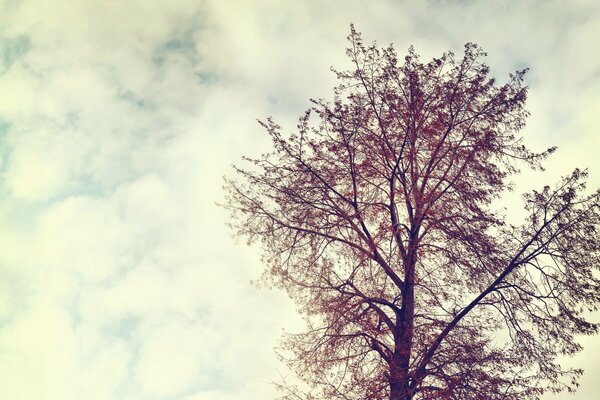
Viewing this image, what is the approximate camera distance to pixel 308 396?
9141 millimetres

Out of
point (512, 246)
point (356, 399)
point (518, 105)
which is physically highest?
point (518, 105)

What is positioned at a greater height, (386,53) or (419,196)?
(386,53)

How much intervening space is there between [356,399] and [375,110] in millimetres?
6063

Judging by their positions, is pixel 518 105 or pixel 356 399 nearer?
pixel 356 399

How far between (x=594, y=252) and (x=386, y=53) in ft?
19.5

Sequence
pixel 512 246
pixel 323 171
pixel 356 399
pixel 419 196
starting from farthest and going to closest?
pixel 323 171, pixel 419 196, pixel 512 246, pixel 356 399

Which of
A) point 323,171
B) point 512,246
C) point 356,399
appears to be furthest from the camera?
point 323,171

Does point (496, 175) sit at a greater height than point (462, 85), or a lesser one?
lesser

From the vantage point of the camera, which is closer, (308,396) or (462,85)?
(308,396)

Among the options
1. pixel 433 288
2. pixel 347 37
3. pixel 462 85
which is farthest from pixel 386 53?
pixel 433 288

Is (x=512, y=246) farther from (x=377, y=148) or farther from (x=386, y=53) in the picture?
(x=386, y=53)

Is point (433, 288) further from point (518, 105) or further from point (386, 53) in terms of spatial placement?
point (386, 53)

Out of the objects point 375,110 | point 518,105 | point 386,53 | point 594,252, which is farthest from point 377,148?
point 594,252

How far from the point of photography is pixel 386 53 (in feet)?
35.8
